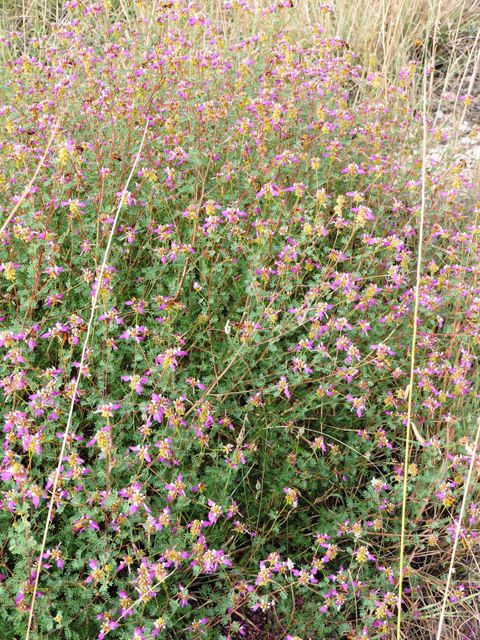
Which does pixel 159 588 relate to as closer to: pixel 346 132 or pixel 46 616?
pixel 46 616

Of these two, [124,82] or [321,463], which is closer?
[321,463]

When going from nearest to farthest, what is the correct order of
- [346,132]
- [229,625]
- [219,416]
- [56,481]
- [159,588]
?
[56,481] → [159,588] → [229,625] → [219,416] → [346,132]

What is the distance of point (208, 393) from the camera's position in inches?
94.9

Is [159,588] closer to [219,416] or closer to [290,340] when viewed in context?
[219,416]

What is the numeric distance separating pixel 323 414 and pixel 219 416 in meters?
0.62

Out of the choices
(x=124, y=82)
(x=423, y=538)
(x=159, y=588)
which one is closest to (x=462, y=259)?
(x=423, y=538)

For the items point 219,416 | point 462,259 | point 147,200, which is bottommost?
point 219,416

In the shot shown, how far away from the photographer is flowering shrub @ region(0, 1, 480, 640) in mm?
2092

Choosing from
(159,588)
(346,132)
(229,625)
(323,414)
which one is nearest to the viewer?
(159,588)

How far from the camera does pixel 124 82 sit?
378 centimetres

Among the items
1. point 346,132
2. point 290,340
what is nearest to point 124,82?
point 346,132

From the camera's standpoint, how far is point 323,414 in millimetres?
2934

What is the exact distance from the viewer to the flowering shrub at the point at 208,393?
6.86 ft

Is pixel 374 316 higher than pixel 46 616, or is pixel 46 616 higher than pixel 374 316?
pixel 374 316
